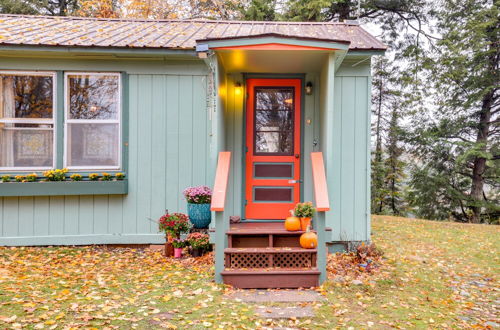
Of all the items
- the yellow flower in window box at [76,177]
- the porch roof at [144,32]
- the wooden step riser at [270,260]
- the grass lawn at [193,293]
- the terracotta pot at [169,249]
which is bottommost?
the grass lawn at [193,293]

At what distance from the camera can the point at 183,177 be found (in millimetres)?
5230

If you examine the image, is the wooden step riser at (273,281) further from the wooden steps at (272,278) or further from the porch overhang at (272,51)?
the porch overhang at (272,51)

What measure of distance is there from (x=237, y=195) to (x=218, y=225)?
1519 mm

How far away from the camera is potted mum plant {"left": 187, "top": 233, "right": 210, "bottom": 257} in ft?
15.1

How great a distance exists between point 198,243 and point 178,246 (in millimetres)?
311

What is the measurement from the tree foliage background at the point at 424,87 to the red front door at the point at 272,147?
25.1ft

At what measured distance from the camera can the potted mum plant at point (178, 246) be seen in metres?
4.68

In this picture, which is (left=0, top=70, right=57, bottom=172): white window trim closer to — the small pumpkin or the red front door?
the red front door

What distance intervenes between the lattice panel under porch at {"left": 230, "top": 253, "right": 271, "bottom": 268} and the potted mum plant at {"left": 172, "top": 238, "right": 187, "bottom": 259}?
1144mm

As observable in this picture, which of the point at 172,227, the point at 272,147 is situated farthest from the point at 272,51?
the point at 172,227

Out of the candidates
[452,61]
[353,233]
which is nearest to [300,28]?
[353,233]

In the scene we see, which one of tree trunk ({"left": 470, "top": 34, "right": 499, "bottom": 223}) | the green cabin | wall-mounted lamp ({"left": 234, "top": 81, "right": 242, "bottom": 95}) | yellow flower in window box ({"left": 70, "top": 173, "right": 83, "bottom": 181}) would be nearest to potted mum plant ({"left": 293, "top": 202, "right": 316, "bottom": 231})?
the green cabin

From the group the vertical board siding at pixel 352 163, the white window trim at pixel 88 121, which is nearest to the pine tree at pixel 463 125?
the vertical board siding at pixel 352 163

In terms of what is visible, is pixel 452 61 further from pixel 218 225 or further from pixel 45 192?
pixel 45 192
